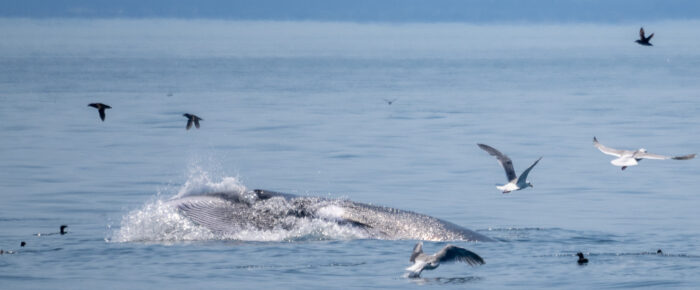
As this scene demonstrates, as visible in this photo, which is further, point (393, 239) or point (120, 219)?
point (120, 219)

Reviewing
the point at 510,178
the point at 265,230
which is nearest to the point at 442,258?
the point at 265,230

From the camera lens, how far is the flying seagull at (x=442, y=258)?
47.2 ft

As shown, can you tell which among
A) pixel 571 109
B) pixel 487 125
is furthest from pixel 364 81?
pixel 487 125

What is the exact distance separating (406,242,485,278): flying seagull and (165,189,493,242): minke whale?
1.96 meters

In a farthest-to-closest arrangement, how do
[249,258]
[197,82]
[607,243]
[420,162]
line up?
[197,82]
[420,162]
[607,243]
[249,258]

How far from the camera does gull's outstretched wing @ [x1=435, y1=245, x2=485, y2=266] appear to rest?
1438cm

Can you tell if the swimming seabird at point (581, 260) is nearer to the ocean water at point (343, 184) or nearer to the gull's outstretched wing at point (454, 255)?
the ocean water at point (343, 184)

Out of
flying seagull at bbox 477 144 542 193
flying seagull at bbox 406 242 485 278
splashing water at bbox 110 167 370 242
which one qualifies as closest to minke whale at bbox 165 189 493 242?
splashing water at bbox 110 167 370 242

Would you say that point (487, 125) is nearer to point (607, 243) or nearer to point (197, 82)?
point (607, 243)

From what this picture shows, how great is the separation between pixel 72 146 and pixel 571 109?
20324mm

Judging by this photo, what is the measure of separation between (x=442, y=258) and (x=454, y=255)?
140mm

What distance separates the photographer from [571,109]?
47.1m

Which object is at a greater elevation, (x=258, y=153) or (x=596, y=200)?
(x=258, y=153)

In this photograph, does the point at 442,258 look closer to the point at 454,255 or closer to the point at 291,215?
the point at 454,255
